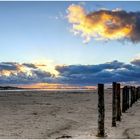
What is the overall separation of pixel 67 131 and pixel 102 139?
Answer: 2201 millimetres

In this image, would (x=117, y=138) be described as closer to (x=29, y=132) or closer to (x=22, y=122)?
(x=29, y=132)

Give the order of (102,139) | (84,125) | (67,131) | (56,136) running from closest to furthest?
(102,139) < (56,136) < (67,131) < (84,125)

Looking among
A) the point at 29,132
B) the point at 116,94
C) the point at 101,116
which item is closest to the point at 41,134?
the point at 29,132

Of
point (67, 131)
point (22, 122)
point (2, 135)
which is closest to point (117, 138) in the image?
point (67, 131)

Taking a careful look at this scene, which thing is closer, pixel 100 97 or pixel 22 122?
pixel 100 97

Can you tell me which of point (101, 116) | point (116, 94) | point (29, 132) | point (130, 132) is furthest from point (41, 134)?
point (116, 94)

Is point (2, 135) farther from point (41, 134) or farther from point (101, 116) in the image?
point (101, 116)

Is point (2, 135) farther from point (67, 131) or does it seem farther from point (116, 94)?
point (116, 94)

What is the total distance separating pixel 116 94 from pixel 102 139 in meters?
4.40

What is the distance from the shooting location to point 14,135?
1277cm

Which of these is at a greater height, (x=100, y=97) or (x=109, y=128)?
(x=100, y=97)

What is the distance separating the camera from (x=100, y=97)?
12.5 meters

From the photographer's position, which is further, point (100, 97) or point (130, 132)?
point (130, 132)

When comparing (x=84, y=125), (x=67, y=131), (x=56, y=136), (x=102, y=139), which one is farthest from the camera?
(x=84, y=125)
